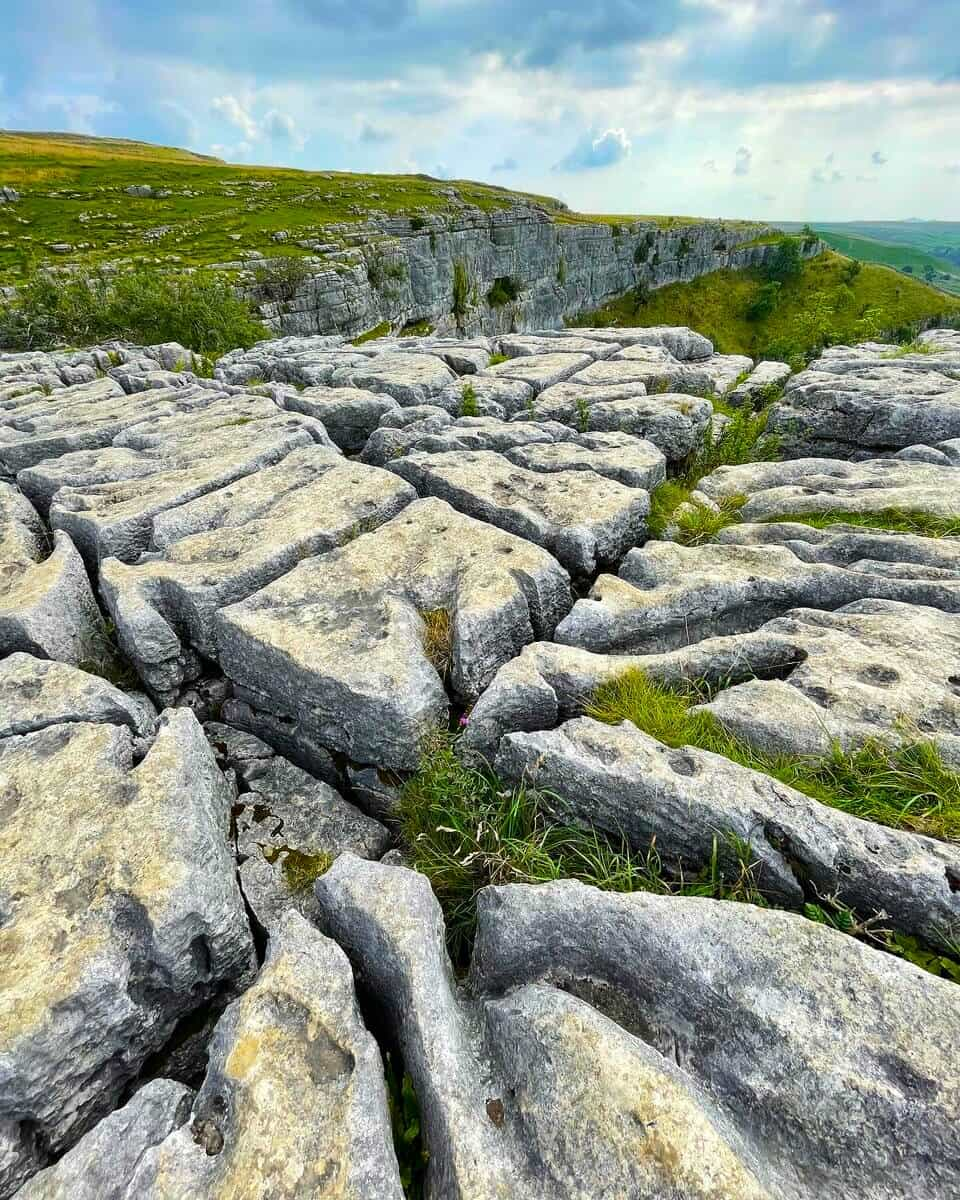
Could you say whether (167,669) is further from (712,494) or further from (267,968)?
(712,494)

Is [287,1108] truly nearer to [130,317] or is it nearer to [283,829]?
[283,829]

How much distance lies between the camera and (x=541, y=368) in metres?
18.2

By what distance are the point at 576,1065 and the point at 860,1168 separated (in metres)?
1.57

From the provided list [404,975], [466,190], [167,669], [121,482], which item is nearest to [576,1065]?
[404,975]

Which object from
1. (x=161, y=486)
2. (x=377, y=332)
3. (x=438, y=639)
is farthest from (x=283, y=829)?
(x=377, y=332)

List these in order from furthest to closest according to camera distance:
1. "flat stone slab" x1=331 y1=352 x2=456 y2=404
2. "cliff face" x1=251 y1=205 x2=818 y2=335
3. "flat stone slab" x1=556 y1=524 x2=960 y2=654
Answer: "cliff face" x1=251 y1=205 x2=818 y2=335 < "flat stone slab" x1=331 y1=352 x2=456 y2=404 < "flat stone slab" x1=556 y1=524 x2=960 y2=654

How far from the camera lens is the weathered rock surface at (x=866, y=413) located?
12625mm

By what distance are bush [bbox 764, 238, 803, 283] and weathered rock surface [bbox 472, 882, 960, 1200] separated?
178719 millimetres

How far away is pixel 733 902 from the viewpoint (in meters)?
4.29

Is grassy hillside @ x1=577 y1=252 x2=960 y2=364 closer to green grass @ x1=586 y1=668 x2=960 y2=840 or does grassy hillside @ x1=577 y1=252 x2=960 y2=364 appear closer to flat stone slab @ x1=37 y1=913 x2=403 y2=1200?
green grass @ x1=586 y1=668 x2=960 y2=840

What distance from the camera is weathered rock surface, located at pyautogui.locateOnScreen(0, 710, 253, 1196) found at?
382cm

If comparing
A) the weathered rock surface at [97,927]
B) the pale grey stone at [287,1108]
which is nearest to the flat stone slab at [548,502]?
the weathered rock surface at [97,927]

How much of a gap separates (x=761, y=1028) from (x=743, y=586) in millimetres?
A: 5318

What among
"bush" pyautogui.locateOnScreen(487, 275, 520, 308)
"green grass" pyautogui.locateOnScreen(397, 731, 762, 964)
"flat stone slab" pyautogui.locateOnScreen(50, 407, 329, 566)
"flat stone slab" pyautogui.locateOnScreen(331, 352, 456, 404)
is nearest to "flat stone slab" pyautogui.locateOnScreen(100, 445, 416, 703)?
"flat stone slab" pyautogui.locateOnScreen(50, 407, 329, 566)
